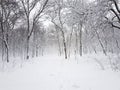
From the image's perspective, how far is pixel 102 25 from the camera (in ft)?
35.4

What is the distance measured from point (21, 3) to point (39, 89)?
17.1 meters

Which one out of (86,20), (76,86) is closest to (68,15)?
(86,20)

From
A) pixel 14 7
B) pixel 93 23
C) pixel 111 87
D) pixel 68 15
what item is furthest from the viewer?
pixel 14 7

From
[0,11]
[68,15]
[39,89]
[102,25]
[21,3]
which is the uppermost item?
[21,3]

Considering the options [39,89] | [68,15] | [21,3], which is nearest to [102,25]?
[68,15]

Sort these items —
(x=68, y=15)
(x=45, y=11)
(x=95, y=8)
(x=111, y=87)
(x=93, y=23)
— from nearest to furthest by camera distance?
(x=111, y=87), (x=95, y=8), (x=93, y=23), (x=68, y=15), (x=45, y=11)

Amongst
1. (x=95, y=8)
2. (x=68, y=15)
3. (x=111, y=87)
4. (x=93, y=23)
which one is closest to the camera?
(x=111, y=87)

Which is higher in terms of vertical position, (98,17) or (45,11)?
(45,11)

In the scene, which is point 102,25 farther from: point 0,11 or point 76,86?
point 0,11

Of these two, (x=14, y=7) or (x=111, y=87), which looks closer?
(x=111, y=87)

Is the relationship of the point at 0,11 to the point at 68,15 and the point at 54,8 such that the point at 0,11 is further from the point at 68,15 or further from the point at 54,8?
the point at 68,15

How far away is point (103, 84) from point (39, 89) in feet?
8.75

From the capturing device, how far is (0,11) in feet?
60.4

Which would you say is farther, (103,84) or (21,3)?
(21,3)
